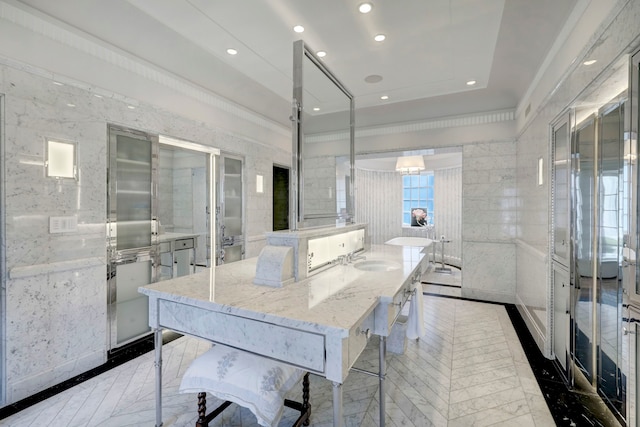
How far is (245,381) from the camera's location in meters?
1.47

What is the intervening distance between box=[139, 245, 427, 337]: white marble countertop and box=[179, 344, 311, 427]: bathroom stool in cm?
29

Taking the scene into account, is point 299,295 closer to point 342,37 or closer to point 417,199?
point 342,37

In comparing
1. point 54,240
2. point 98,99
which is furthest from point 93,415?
point 98,99

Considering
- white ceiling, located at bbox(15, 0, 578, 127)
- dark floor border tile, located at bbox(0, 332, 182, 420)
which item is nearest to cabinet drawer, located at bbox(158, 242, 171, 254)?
dark floor border tile, located at bbox(0, 332, 182, 420)

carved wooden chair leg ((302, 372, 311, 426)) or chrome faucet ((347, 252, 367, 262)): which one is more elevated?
chrome faucet ((347, 252, 367, 262))

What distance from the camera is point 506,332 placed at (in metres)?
3.39

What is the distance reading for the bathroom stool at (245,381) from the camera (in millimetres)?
1416

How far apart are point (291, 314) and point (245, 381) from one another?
17.8 inches

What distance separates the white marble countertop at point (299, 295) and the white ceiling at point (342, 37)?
1.94 metres

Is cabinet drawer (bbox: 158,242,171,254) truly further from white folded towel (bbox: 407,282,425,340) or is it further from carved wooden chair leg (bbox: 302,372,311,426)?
white folded towel (bbox: 407,282,425,340)

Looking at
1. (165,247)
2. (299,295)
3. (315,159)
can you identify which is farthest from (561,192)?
(165,247)

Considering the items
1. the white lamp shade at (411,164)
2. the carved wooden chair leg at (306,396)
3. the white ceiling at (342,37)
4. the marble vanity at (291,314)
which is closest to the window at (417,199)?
the white lamp shade at (411,164)

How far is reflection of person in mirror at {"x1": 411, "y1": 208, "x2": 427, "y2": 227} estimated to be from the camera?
788 centimetres

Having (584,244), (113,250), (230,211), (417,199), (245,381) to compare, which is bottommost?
(245,381)
